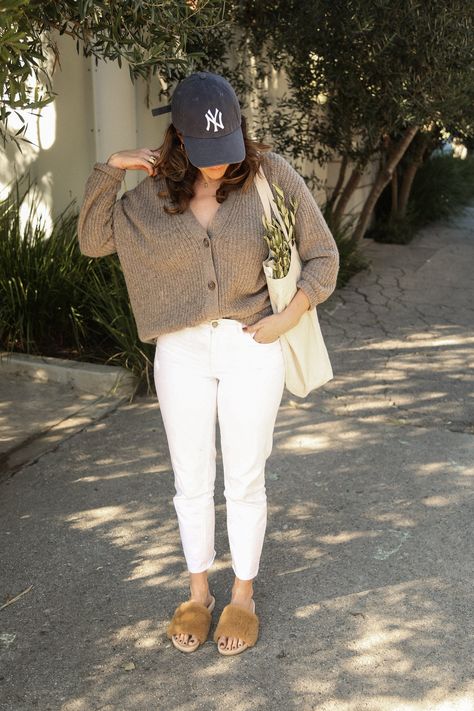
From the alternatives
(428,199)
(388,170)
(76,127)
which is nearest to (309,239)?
(76,127)

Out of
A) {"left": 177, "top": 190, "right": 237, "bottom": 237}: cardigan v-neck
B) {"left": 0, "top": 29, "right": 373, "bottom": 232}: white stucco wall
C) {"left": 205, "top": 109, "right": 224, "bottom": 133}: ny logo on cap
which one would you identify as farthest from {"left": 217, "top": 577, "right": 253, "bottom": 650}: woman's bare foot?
{"left": 0, "top": 29, "right": 373, "bottom": 232}: white stucco wall

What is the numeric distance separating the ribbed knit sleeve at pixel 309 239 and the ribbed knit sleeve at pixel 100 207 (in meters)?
0.53

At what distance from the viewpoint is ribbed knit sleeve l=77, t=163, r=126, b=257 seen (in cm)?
305

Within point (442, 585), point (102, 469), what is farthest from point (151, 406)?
point (442, 585)

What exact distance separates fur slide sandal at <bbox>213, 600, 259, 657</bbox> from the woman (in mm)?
54

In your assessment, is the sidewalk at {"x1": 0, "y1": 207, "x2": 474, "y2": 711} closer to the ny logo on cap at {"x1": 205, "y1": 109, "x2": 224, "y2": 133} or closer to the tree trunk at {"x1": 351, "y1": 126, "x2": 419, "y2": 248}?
the ny logo on cap at {"x1": 205, "y1": 109, "x2": 224, "y2": 133}

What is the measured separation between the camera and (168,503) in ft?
14.5

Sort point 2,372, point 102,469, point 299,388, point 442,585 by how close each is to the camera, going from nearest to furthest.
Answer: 1. point 299,388
2. point 442,585
3. point 102,469
4. point 2,372

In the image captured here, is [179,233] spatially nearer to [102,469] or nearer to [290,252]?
[290,252]

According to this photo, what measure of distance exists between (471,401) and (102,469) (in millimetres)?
2424

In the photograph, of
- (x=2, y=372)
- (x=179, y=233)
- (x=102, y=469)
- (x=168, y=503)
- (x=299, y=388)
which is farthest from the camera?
(x=2, y=372)

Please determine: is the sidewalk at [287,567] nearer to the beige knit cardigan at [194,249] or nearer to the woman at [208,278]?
the woman at [208,278]

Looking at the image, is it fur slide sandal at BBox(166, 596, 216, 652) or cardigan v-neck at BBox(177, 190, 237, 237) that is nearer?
cardigan v-neck at BBox(177, 190, 237, 237)

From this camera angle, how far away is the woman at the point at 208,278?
2980 mm
